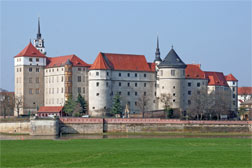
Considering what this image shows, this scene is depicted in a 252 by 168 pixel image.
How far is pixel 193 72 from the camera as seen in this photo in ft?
396

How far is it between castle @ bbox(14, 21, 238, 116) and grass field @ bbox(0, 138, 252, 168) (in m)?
43.3

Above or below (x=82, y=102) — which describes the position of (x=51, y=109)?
below

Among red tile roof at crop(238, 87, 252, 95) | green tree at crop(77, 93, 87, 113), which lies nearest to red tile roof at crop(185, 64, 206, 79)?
green tree at crop(77, 93, 87, 113)

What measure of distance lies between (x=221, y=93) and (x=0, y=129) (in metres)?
42.0

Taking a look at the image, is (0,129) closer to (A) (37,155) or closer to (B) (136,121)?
(B) (136,121)

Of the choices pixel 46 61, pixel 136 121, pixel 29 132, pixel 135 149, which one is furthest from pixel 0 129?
pixel 135 149

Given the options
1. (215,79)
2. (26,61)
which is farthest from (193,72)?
(26,61)

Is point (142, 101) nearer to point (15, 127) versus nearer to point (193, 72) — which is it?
point (193, 72)

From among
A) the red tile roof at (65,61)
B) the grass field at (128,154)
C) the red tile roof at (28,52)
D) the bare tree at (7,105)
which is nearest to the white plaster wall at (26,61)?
the red tile roof at (28,52)

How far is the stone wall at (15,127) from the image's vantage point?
3511 inches

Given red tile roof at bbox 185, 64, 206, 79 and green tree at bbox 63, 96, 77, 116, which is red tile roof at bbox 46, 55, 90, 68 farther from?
red tile roof at bbox 185, 64, 206, 79

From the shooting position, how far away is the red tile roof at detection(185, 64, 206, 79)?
11942cm

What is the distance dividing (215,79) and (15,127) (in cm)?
4658

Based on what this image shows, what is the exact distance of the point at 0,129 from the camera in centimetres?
9394
